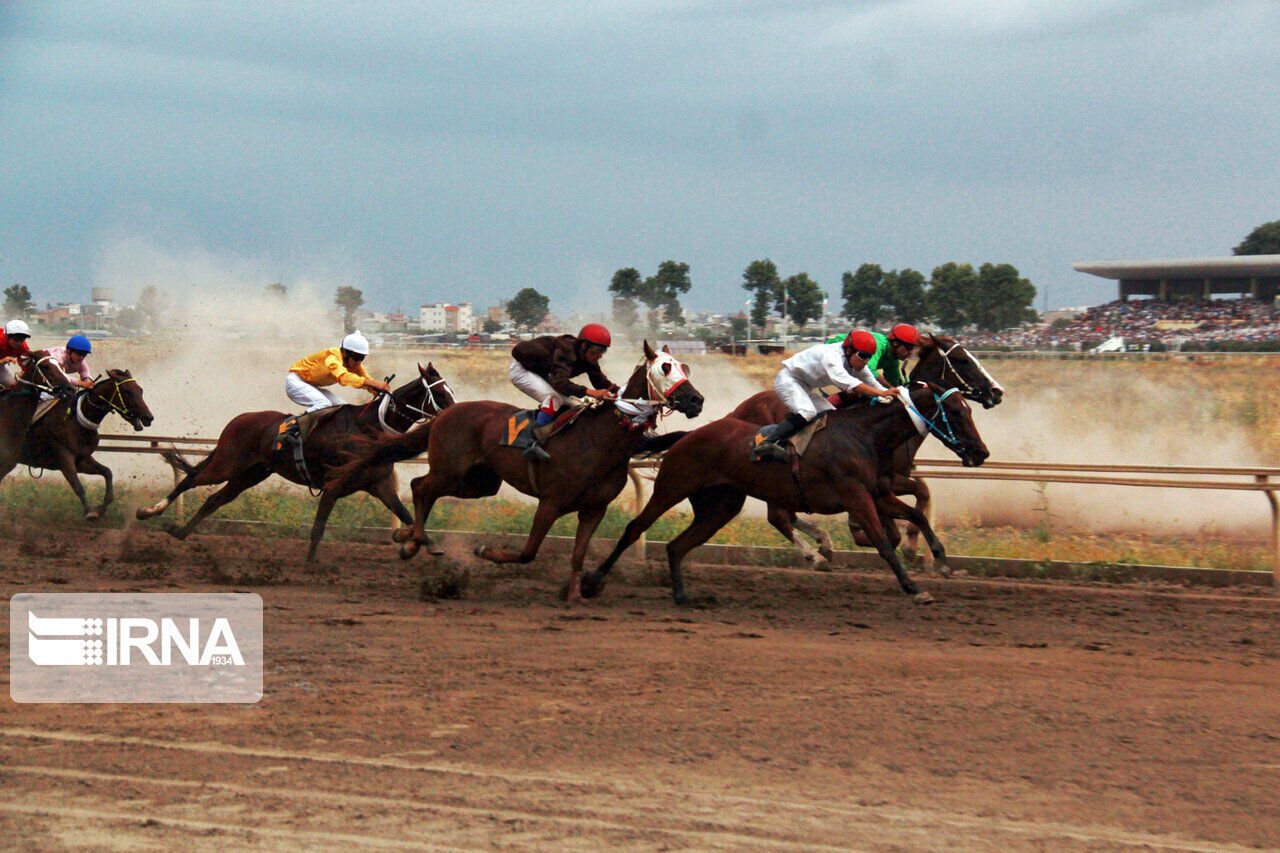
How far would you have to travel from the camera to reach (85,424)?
13.7 m

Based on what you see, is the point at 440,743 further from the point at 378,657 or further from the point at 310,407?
the point at 310,407

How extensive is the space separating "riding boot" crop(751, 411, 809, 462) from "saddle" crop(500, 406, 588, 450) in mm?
1313

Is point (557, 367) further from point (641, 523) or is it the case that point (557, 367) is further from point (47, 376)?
point (47, 376)

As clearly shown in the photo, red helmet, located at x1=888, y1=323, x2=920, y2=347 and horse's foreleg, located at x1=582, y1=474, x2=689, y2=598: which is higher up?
red helmet, located at x1=888, y1=323, x2=920, y2=347

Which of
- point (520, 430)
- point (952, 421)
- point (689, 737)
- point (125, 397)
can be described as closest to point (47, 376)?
point (125, 397)

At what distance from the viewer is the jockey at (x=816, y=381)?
9.21m

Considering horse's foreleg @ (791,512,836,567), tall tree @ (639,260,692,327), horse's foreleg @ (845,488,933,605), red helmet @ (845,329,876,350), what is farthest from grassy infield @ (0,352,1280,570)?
tall tree @ (639,260,692,327)

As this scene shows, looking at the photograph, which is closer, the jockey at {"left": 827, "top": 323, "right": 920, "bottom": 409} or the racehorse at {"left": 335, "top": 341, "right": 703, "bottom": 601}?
the racehorse at {"left": 335, "top": 341, "right": 703, "bottom": 601}

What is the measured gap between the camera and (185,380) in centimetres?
2752

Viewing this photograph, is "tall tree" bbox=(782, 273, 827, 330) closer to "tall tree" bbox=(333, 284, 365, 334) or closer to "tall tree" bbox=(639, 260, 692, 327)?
"tall tree" bbox=(639, 260, 692, 327)

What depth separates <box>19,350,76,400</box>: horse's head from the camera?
542 inches

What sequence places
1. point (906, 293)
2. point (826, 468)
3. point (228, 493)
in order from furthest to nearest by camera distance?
point (906, 293) < point (228, 493) < point (826, 468)

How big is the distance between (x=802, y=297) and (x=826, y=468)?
4366cm

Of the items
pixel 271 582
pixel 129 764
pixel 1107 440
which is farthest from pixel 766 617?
pixel 1107 440
